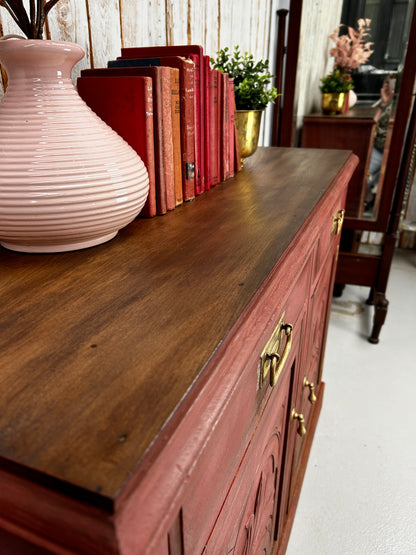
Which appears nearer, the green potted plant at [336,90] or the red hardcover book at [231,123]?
the red hardcover book at [231,123]

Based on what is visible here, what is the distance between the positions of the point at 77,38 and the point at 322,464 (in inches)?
54.9

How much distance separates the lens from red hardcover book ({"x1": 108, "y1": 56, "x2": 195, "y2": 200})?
716mm

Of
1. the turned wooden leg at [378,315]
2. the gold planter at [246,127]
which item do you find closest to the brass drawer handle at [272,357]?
the gold planter at [246,127]

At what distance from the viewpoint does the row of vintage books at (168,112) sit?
65 cm

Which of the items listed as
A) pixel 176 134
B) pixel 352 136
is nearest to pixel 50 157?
pixel 176 134

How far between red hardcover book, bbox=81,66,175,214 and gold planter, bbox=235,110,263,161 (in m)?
0.39

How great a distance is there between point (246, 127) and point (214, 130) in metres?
0.21

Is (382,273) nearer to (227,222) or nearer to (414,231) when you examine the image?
(414,231)

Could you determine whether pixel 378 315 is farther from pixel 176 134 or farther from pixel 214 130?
pixel 176 134

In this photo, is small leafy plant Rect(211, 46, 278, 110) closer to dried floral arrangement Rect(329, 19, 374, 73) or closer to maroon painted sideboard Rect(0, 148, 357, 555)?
maroon painted sideboard Rect(0, 148, 357, 555)

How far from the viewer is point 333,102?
87.1 inches

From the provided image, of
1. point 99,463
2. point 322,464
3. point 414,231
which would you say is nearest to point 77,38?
point 99,463

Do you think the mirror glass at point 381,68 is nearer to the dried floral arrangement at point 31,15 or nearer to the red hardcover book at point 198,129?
the red hardcover book at point 198,129

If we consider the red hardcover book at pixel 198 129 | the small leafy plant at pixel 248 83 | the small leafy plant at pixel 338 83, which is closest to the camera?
the red hardcover book at pixel 198 129
